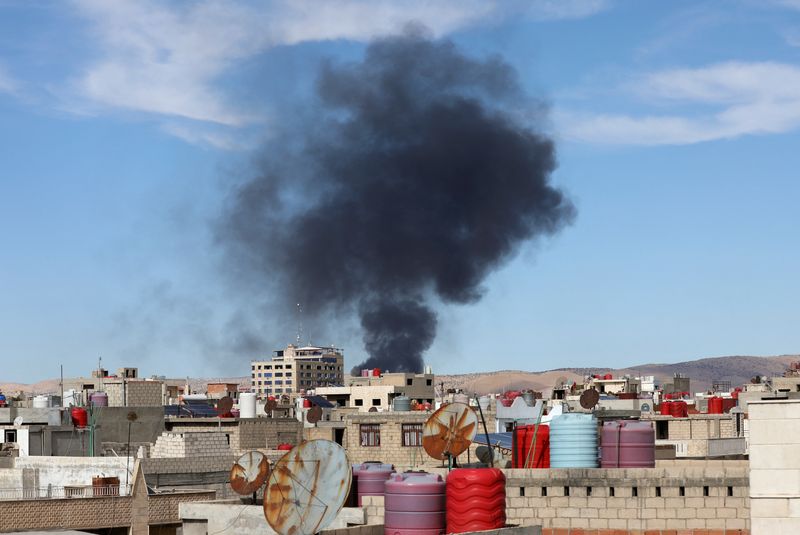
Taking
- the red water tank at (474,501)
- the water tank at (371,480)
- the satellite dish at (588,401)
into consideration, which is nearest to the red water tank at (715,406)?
the satellite dish at (588,401)

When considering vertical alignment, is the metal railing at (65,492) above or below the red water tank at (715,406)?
below

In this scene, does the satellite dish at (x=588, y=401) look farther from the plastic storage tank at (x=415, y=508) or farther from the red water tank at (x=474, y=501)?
the plastic storage tank at (x=415, y=508)

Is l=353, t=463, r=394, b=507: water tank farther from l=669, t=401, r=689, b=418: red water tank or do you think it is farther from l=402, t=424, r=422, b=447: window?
l=669, t=401, r=689, b=418: red water tank

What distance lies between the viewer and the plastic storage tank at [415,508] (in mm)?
32406

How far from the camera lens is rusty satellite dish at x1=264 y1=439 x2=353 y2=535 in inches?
1117

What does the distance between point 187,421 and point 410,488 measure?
62261 millimetres

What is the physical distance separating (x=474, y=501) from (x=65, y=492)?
29.9m

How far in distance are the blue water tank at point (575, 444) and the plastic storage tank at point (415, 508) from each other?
4.77 m

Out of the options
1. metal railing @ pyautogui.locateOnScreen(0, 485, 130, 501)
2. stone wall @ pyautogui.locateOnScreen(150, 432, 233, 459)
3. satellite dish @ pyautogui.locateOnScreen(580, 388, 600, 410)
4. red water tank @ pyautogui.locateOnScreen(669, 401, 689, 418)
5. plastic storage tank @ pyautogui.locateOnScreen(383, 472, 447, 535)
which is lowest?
metal railing @ pyautogui.locateOnScreen(0, 485, 130, 501)

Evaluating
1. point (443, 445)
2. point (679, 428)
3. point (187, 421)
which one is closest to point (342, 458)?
point (443, 445)

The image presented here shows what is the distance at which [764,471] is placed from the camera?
1136 inches

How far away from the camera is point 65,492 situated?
189 feet

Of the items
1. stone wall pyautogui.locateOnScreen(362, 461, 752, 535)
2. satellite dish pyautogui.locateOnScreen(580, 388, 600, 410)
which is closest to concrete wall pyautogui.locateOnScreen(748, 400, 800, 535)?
stone wall pyautogui.locateOnScreen(362, 461, 752, 535)

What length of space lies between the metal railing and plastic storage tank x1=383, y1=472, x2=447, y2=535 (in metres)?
23.8
